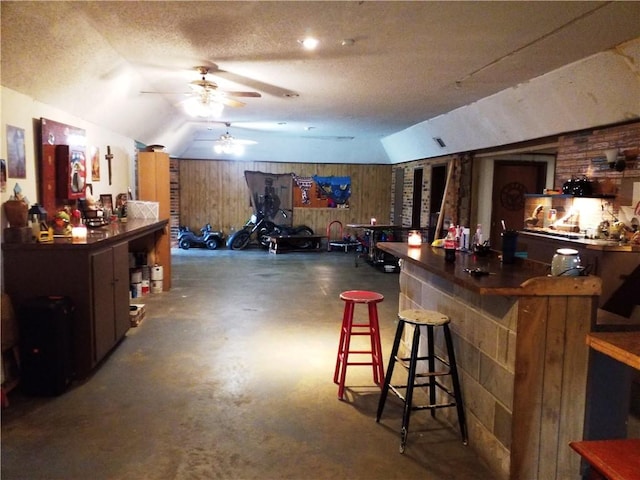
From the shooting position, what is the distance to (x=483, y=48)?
4023 millimetres

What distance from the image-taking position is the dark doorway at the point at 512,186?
8203 millimetres

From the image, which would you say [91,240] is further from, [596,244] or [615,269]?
[615,269]

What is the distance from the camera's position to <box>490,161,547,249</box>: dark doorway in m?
8.20

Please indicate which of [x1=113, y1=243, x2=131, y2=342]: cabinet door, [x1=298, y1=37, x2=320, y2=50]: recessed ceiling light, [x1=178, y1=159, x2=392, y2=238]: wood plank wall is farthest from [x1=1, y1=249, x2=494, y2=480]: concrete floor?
[x1=178, y1=159, x2=392, y2=238]: wood plank wall

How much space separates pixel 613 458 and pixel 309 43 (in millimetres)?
3541

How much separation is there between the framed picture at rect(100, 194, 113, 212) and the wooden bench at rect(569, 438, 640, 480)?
5.46 meters

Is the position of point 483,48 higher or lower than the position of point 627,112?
higher

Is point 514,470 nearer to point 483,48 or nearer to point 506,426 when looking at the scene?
point 506,426

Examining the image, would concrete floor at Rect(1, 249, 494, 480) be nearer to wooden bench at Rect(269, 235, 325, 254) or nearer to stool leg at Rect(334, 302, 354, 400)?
stool leg at Rect(334, 302, 354, 400)

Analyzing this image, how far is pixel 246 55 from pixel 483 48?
6.95 feet

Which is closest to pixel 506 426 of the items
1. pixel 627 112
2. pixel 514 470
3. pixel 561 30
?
pixel 514 470

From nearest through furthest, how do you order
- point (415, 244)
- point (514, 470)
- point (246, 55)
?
point (514, 470), point (415, 244), point (246, 55)

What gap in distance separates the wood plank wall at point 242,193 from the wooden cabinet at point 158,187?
4.89 metres

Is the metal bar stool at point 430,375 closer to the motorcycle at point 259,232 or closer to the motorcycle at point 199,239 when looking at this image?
the motorcycle at point 259,232
